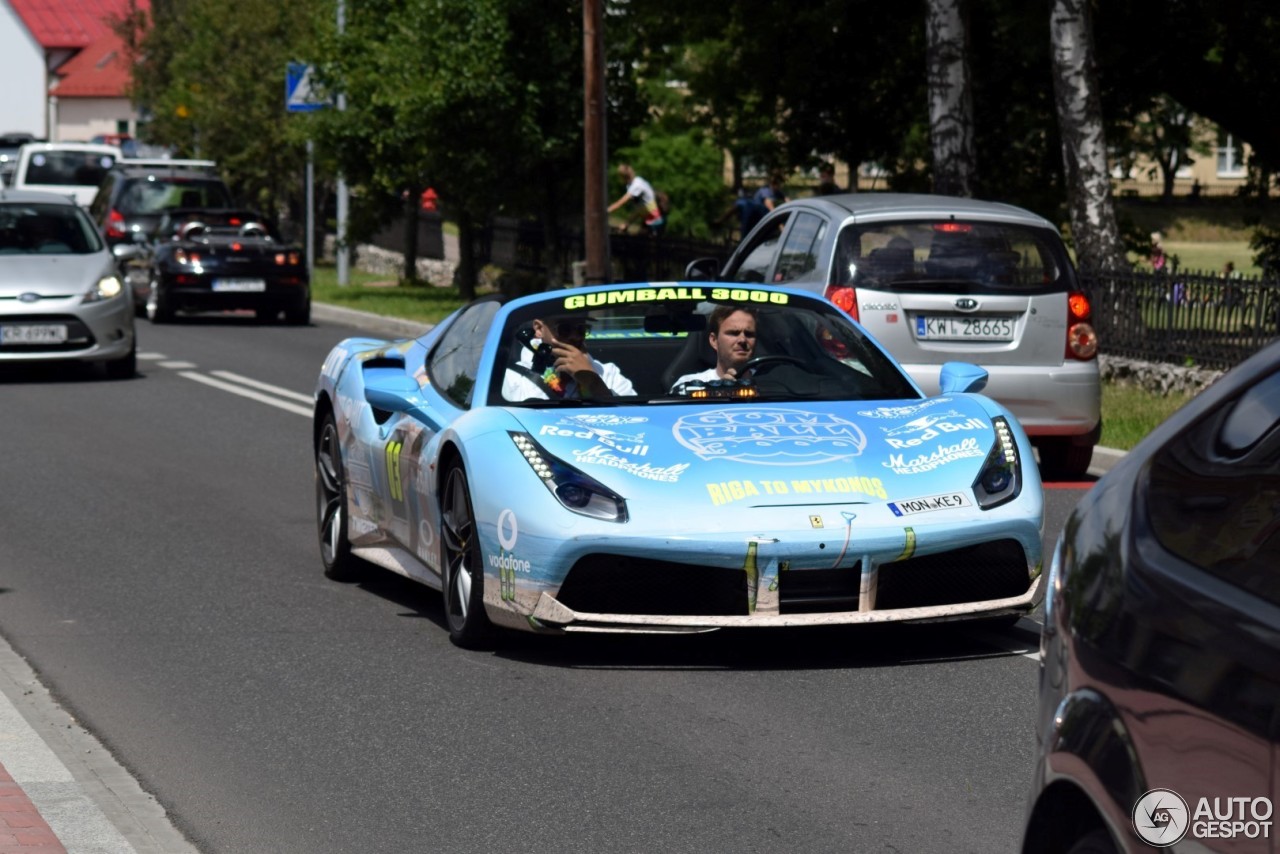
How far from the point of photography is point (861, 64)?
31953 mm

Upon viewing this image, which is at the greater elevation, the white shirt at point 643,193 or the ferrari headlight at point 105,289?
the white shirt at point 643,193

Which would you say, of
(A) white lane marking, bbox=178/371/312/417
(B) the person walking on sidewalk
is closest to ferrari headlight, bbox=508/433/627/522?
(A) white lane marking, bbox=178/371/312/417

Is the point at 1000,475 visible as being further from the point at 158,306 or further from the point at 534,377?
the point at 158,306

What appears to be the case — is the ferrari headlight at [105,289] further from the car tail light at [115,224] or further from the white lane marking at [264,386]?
the car tail light at [115,224]

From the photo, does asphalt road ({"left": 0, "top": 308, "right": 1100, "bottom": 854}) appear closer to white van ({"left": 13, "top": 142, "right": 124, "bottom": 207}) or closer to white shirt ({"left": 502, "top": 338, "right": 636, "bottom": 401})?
white shirt ({"left": 502, "top": 338, "right": 636, "bottom": 401})

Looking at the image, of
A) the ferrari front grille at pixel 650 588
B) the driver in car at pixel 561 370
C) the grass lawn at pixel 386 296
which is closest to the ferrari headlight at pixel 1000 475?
the ferrari front grille at pixel 650 588

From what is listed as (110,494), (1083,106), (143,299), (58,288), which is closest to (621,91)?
(143,299)

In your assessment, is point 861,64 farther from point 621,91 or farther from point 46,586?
point 46,586

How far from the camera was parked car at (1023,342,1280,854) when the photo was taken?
295 centimetres

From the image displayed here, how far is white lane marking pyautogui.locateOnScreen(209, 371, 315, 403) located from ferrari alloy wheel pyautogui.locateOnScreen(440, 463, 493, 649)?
10.3m

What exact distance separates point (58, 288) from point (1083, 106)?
1003cm

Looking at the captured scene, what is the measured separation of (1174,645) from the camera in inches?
124

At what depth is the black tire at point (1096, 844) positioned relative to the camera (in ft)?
10.7

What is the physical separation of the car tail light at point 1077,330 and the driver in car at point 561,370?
17.7ft
